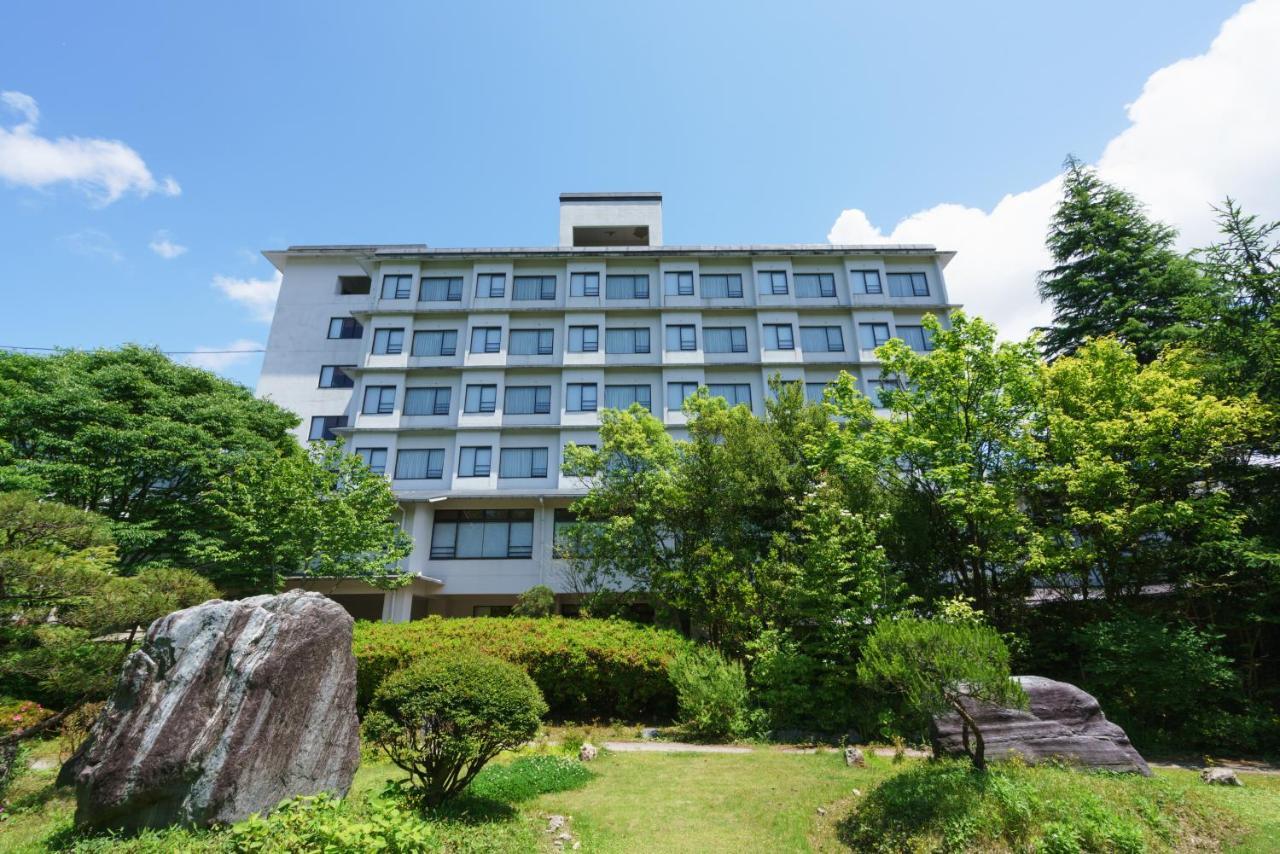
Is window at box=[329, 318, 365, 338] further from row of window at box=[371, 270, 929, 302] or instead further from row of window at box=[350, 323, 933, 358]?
row of window at box=[350, 323, 933, 358]

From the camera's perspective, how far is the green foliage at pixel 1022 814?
6465 millimetres

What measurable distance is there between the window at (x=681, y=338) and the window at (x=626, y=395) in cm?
243

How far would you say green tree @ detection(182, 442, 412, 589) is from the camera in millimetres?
18406

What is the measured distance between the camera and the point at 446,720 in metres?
7.30

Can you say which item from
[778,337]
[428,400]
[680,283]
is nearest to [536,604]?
[428,400]

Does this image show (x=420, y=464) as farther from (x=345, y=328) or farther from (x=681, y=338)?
(x=681, y=338)

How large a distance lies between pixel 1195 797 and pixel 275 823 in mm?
11083

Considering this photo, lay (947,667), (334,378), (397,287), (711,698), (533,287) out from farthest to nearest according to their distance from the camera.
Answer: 1. (334,378)
2. (533,287)
3. (397,287)
4. (711,698)
5. (947,667)

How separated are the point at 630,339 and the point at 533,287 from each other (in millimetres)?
5664

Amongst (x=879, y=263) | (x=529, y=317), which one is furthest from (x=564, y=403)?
(x=879, y=263)

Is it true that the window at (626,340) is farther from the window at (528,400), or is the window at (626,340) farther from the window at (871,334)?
the window at (871,334)

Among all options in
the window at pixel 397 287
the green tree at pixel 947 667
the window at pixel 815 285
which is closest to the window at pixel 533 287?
the window at pixel 397 287

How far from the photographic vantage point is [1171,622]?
13344 mm

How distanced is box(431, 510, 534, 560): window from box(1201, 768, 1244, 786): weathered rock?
20691mm
